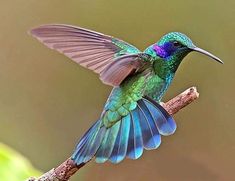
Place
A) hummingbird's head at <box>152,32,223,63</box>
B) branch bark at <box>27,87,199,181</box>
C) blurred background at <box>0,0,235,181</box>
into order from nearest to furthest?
1. branch bark at <box>27,87,199,181</box>
2. hummingbird's head at <box>152,32,223,63</box>
3. blurred background at <box>0,0,235,181</box>

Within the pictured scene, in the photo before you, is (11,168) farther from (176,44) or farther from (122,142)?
(176,44)

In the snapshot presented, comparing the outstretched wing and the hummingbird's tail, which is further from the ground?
the outstretched wing

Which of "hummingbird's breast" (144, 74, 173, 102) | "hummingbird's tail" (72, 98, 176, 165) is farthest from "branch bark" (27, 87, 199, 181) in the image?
"hummingbird's breast" (144, 74, 173, 102)

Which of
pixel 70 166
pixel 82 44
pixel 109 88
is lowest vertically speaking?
pixel 109 88

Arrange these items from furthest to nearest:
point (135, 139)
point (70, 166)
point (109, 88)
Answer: point (109, 88) → point (135, 139) → point (70, 166)

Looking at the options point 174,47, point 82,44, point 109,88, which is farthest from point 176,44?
point 109,88

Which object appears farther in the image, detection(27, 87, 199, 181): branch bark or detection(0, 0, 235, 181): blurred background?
detection(0, 0, 235, 181): blurred background

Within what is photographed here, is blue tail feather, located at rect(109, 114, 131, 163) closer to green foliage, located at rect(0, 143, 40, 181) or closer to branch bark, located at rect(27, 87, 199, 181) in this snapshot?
branch bark, located at rect(27, 87, 199, 181)
